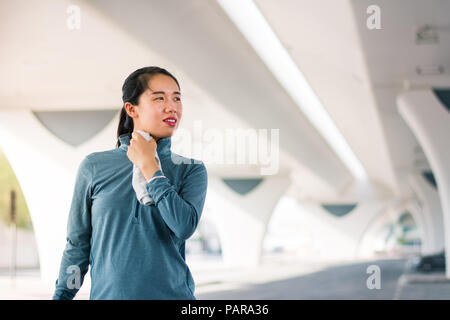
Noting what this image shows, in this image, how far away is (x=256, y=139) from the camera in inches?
1102

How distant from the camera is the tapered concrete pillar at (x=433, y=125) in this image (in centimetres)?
2048

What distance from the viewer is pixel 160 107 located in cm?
214

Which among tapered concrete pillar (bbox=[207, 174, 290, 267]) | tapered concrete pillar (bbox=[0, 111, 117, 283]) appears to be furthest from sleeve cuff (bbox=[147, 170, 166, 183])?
tapered concrete pillar (bbox=[207, 174, 290, 267])

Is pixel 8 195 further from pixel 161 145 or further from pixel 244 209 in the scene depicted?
pixel 161 145

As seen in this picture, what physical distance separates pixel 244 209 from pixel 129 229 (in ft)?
148

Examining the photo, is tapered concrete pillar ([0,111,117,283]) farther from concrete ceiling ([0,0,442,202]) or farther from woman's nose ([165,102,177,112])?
woman's nose ([165,102,177,112])

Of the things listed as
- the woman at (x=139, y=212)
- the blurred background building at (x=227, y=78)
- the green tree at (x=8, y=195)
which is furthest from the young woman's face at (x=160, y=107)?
the green tree at (x=8, y=195)

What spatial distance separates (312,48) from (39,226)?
1091 cm

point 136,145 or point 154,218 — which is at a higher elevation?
point 136,145

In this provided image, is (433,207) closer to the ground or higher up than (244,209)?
closer to the ground

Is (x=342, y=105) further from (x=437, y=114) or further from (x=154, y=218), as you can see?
(x=154, y=218)

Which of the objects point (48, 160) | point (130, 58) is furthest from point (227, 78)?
point (48, 160)
